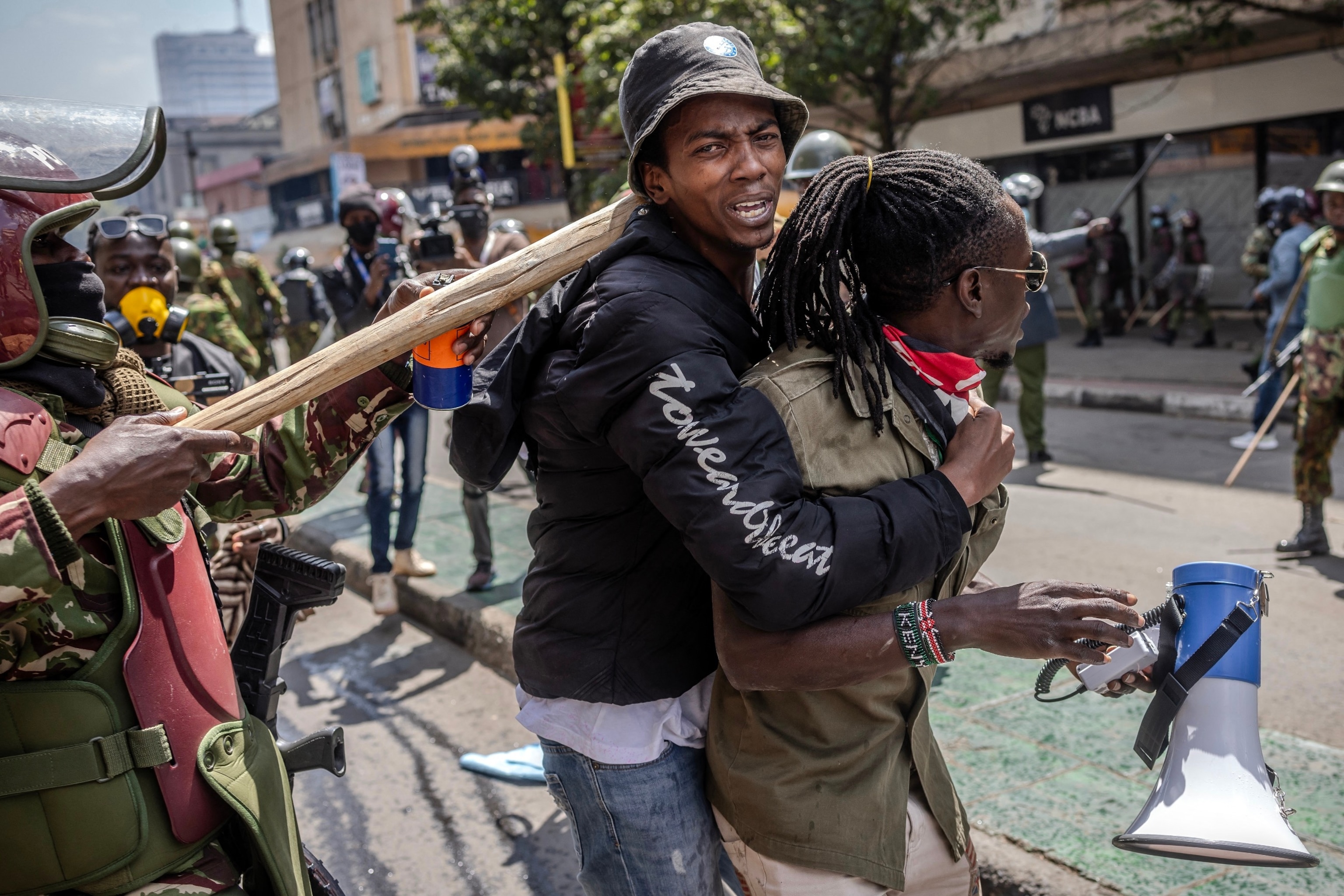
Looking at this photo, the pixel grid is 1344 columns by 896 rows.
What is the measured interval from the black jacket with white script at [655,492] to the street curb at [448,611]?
280cm

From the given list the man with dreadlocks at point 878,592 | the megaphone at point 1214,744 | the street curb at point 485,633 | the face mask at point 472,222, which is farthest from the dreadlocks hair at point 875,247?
the face mask at point 472,222

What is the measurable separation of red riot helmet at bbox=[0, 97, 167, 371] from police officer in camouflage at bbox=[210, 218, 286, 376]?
7.86m

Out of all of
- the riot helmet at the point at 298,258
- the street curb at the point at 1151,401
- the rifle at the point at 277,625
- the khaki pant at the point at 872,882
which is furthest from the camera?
the riot helmet at the point at 298,258

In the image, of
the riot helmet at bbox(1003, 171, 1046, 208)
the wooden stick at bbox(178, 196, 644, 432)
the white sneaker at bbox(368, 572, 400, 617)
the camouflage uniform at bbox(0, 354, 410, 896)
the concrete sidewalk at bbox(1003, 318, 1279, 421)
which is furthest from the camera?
the concrete sidewalk at bbox(1003, 318, 1279, 421)

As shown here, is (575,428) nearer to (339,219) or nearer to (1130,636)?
(1130,636)

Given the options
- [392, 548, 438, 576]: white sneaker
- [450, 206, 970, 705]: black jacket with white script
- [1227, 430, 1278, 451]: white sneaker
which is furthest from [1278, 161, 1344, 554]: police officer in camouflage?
[450, 206, 970, 705]: black jacket with white script

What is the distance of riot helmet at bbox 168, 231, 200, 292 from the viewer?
6.05 meters

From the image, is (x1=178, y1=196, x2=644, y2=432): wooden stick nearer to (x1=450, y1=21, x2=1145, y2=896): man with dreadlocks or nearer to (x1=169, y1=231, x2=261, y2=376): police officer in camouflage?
(x1=450, y1=21, x2=1145, y2=896): man with dreadlocks

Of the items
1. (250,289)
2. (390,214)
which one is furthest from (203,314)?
(250,289)

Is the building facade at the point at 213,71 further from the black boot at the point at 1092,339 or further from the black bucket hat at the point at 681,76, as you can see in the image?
the black bucket hat at the point at 681,76

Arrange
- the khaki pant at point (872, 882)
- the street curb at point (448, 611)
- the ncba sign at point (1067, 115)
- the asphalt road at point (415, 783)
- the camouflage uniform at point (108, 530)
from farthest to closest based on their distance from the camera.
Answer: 1. the ncba sign at point (1067, 115)
2. the street curb at point (448, 611)
3. the asphalt road at point (415, 783)
4. the khaki pant at point (872, 882)
5. the camouflage uniform at point (108, 530)

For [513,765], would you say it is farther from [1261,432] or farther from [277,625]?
[1261,432]

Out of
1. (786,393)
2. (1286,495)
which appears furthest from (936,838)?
(1286,495)

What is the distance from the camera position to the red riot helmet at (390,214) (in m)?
6.62
